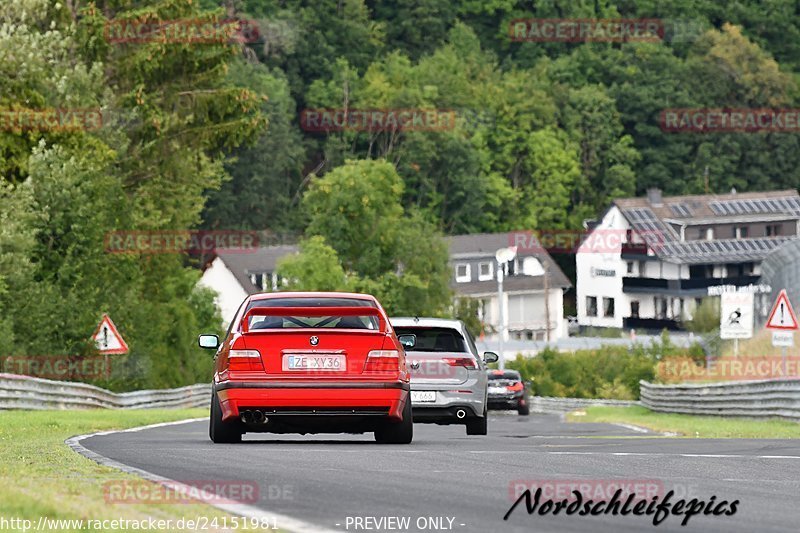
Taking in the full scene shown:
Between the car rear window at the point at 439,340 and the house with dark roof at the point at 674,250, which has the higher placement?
the house with dark roof at the point at 674,250

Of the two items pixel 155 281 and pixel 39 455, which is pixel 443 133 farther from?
pixel 39 455

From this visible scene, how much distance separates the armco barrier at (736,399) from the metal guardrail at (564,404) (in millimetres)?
14782

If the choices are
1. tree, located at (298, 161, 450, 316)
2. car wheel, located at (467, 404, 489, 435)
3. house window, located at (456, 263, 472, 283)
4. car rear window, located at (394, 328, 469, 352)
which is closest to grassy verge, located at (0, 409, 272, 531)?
Result: car rear window, located at (394, 328, 469, 352)

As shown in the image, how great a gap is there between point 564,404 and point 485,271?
81.9 metres

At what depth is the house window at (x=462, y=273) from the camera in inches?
5640

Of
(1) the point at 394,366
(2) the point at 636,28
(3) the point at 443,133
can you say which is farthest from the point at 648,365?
(2) the point at 636,28

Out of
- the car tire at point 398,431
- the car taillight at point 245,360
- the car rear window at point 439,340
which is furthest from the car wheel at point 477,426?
the car taillight at point 245,360

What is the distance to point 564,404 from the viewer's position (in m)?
62.8

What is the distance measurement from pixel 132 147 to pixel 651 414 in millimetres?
21533

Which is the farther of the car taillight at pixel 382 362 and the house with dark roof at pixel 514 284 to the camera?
the house with dark roof at pixel 514 284

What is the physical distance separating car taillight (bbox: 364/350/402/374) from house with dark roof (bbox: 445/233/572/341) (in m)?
123

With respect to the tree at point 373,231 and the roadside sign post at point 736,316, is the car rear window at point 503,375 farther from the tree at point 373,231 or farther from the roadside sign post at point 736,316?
the tree at point 373,231

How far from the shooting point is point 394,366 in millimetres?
17516

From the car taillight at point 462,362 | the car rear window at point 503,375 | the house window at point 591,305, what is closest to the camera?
the car taillight at point 462,362
